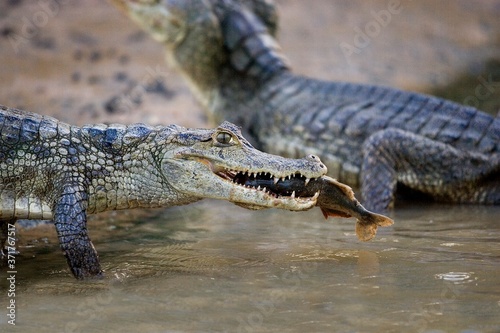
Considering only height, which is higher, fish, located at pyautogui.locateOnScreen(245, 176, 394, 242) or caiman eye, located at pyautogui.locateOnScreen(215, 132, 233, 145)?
caiman eye, located at pyautogui.locateOnScreen(215, 132, 233, 145)

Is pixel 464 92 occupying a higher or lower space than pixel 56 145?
higher

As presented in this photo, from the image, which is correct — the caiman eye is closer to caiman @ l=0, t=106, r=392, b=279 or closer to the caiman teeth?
caiman @ l=0, t=106, r=392, b=279

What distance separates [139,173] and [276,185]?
2.82ft

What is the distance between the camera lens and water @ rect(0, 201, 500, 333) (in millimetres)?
3795

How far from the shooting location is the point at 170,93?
11.1 metres

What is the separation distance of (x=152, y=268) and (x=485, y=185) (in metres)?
3.37

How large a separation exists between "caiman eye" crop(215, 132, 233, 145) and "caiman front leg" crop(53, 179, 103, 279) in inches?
34.8

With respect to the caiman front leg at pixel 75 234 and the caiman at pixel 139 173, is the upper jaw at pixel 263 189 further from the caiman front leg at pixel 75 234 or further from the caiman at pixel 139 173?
the caiman front leg at pixel 75 234

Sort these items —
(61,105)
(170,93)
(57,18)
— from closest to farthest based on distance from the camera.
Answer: (61,105)
(170,93)
(57,18)

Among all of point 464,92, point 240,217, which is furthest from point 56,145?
point 464,92

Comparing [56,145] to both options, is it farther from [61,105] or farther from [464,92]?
[464,92]

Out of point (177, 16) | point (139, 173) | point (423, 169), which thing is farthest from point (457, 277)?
point (177, 16)

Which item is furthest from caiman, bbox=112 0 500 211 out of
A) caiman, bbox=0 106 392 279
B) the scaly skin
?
the scaly skin

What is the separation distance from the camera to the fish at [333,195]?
4930mm
